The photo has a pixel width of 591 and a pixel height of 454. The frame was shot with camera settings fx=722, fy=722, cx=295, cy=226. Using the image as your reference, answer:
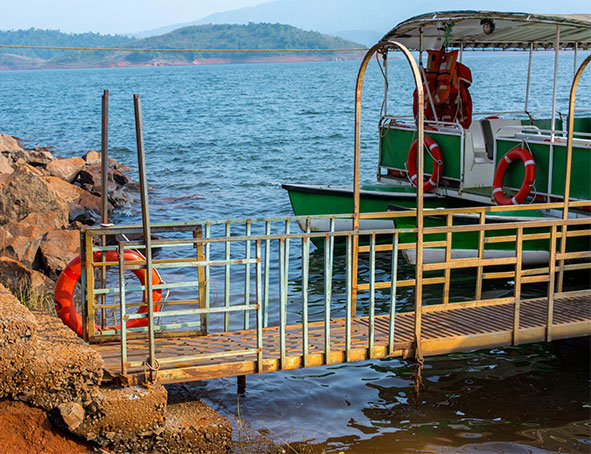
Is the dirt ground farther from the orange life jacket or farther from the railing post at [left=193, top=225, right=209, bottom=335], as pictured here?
the orange life jacket

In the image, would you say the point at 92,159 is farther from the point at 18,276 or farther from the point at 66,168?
the point at 18,276

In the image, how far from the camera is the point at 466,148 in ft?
37.0

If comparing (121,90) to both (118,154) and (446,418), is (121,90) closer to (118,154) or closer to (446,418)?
(118,154)

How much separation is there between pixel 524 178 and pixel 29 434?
7548mm

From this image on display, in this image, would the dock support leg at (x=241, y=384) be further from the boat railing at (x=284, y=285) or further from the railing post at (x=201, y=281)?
the railing post at (x=201, y=281)

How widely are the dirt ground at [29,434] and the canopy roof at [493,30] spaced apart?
6.43 metres

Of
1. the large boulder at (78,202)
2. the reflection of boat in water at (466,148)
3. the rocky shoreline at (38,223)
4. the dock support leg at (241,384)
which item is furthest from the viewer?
the large boulder at (78,202)

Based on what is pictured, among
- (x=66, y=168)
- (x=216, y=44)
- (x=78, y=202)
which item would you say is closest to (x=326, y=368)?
(x=78, y=202)

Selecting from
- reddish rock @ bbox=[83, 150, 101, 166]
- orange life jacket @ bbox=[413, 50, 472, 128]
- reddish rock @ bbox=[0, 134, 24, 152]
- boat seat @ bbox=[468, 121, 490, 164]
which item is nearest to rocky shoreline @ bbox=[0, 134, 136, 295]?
reddish rock @ bbox=[83, 150, 101, 166]

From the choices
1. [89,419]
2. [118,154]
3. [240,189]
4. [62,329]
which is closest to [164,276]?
[62,329]

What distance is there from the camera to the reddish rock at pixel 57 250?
413 inches

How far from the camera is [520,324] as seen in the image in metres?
6.47

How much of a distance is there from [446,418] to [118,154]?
2541 centimetres

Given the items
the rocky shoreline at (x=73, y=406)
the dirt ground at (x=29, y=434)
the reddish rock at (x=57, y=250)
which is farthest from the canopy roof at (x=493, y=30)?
the dirt ground at (x=29, y=434)
